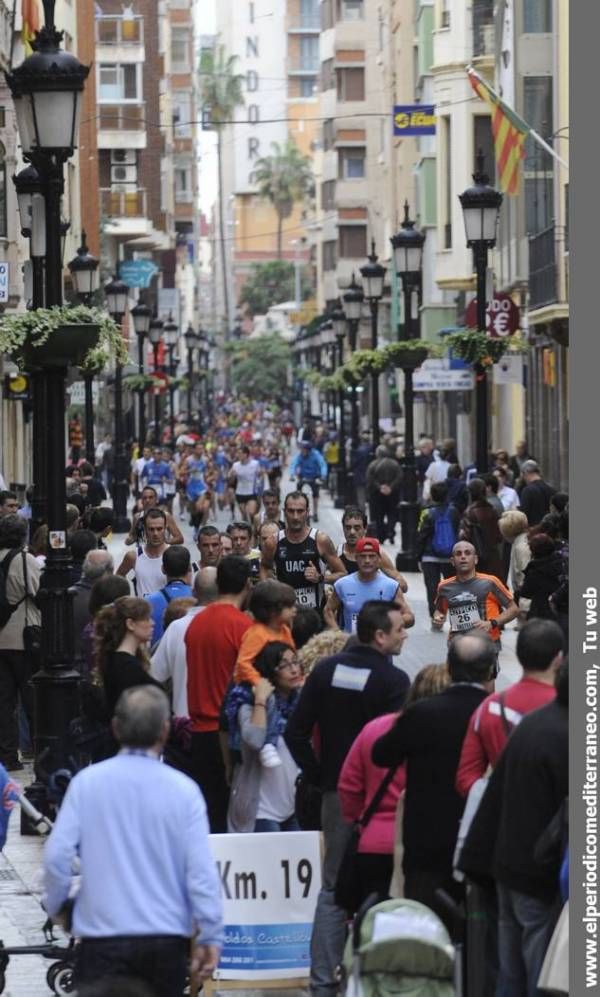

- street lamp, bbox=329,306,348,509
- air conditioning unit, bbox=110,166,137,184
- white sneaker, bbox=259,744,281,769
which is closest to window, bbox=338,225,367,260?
air conditioning unit, bbox=110,166,137,184

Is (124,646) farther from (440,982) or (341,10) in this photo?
(341,10)

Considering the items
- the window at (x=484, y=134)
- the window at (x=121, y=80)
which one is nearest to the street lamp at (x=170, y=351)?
the window at (x=121, y=80)

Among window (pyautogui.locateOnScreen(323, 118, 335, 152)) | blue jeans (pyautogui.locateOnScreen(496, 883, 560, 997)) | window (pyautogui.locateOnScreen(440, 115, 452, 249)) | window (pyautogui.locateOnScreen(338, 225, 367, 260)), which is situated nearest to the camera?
blue jeans (pyautogui.locateOnScreen(496, 883, 560, 997))

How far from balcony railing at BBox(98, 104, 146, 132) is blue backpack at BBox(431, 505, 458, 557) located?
57.4 metres

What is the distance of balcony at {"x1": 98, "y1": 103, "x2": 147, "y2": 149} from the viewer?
266 feet

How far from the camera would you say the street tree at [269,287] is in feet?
619

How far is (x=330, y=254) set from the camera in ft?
408

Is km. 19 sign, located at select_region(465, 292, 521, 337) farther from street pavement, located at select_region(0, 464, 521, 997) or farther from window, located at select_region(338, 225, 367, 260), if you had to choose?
window, located at select_region(338, 225, 367, 260)

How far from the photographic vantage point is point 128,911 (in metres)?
7.73

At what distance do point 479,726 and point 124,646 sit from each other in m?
3.03

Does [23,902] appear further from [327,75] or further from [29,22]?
[327,75]

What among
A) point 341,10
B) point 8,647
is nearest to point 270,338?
point 341,10

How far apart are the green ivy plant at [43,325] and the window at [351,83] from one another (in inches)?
3959

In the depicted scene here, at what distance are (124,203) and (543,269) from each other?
123ft
